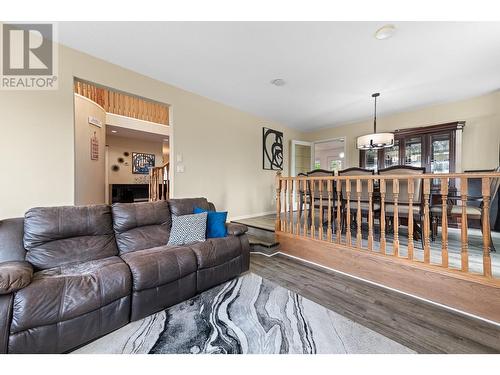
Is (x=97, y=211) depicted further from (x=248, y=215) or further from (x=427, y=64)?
(x=427, y=64)

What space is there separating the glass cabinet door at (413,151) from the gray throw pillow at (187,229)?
15.5 ft

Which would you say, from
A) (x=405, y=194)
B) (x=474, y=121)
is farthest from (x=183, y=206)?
(x=474, y=121)

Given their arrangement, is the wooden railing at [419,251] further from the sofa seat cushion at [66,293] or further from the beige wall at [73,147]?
the sofa seat cushion at [66,293]

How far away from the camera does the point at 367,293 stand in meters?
2.01

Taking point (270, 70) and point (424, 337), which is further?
point (270, 70)

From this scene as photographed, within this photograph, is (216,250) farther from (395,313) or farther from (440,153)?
(440,153)

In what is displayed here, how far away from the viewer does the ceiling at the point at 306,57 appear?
86.6 inches

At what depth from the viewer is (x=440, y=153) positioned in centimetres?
424

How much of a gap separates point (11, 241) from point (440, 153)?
253 inches

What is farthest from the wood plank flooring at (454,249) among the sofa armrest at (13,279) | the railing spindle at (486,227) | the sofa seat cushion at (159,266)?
the sofa armrest at (13,279)

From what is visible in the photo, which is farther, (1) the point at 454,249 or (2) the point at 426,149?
(2) the point at 426,149
